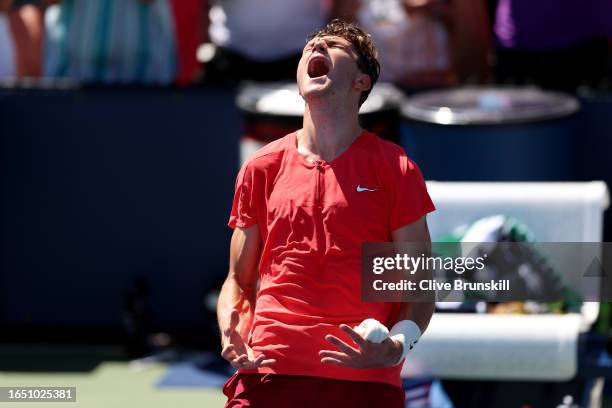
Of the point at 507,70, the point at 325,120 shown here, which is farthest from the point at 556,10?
the point at 325,120

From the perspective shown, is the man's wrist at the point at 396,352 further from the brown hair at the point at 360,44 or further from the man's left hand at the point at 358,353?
the brown hair at the point at 360,44

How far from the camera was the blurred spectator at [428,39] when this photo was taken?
21.8 ft

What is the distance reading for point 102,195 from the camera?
22.5ft

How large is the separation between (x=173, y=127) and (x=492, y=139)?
5.52 feet

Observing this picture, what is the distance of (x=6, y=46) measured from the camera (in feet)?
22.8

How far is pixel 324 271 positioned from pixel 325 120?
384mm

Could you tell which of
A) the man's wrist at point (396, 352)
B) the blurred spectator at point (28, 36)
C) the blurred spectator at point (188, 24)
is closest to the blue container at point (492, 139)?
the blurred spectator at point (188, 24)

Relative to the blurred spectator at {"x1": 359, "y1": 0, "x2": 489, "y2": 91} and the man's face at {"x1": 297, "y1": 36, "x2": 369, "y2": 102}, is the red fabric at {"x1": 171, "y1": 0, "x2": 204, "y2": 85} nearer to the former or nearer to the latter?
the blurred spectator at {"x1": 359, "y1": 0, "x2": 489, "y2": 91}

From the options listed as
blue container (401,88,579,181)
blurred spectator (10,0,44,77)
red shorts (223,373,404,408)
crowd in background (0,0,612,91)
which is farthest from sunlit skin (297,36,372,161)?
blurred spectator (10,0,44,77)

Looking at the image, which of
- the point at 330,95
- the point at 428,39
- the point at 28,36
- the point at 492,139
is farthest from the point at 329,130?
the point at 28,36

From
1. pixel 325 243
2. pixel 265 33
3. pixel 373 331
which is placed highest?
pixel 325 243

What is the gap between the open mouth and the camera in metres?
3.39

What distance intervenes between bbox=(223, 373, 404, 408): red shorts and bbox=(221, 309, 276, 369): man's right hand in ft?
0.23

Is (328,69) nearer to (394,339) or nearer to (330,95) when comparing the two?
(330,95)
